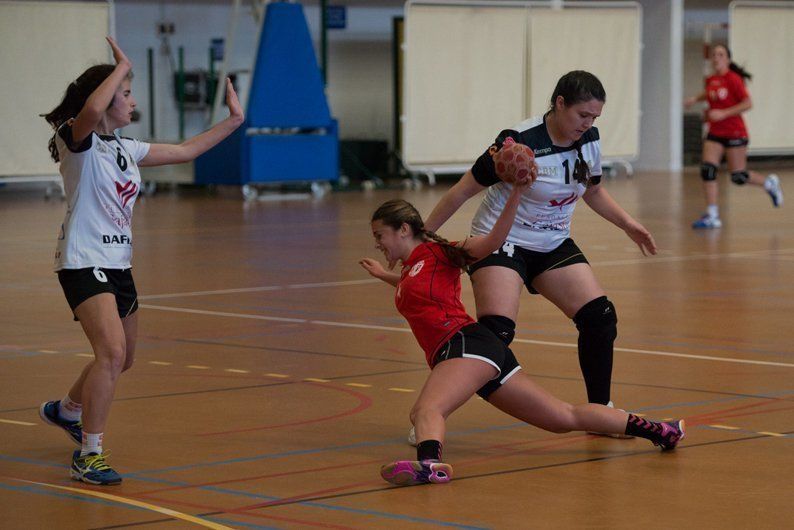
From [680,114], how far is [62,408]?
2692 centimetres

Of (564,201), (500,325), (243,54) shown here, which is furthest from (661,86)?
(500,325)

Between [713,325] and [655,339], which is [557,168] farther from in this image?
[713,325]

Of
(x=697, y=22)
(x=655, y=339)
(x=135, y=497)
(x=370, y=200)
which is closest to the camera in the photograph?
(x=135, y=497)

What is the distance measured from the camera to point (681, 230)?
17484 mm

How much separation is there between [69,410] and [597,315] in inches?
94.6

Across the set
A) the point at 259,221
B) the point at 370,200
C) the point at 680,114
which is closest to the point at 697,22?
the point at 680,114

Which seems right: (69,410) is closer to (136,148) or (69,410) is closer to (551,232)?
(136,148)

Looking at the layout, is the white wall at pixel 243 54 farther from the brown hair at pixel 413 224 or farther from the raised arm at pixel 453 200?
the brown hair at pixel 413 224

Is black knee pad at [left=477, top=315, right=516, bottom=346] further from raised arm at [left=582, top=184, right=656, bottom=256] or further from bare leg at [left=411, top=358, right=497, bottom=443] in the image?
raised arm at [left=582, top=184, right=656, bottom=256]

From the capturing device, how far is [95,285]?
19.0ft

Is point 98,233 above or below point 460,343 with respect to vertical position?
above

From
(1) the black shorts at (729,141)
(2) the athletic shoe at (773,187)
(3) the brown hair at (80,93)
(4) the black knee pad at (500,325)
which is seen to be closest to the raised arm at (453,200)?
(4) the black knee pad at (500,325)

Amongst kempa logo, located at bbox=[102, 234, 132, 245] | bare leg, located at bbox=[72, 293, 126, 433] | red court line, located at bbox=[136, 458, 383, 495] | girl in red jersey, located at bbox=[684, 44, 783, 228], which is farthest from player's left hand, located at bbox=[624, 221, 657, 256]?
girl in red jersey, located at bbox=[684, 44, 783, 228]

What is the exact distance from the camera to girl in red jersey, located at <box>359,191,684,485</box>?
19.4 feet
